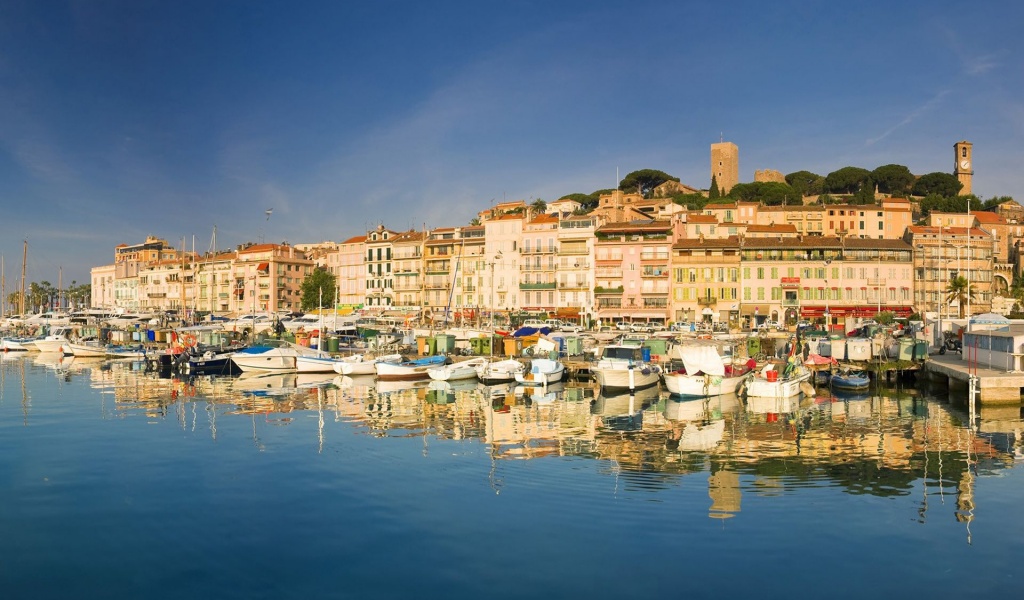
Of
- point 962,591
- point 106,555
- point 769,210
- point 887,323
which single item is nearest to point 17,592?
point 106,555

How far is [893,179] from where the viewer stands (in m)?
136

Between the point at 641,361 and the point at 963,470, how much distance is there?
22.5 m

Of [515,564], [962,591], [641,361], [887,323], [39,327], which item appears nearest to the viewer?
[962,591]

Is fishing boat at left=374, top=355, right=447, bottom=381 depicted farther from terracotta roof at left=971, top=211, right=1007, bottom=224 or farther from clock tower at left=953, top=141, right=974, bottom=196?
clock tower at left=953, top=141, right=974, bottom=196

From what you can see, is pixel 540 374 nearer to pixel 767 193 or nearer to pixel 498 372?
pixel 498 372

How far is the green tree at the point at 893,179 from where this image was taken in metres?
136

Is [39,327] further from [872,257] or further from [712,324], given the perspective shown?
[872,257]

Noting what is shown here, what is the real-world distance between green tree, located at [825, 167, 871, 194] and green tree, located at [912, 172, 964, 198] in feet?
29.1

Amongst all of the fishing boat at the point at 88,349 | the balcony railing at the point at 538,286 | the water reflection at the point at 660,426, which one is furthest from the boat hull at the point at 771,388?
the fishing boat at the point at 88,349

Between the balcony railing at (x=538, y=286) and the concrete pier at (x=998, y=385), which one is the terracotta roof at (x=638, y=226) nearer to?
the balcony railing at (x=538, y=286)

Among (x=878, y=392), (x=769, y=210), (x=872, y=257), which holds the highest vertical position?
(x=769, y=210)

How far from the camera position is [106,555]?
47.4 ft

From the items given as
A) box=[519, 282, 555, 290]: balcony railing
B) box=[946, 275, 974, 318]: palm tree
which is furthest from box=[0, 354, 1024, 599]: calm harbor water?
box=[519, 282, 555, 290]: balcony railing

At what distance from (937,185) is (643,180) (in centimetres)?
5282
